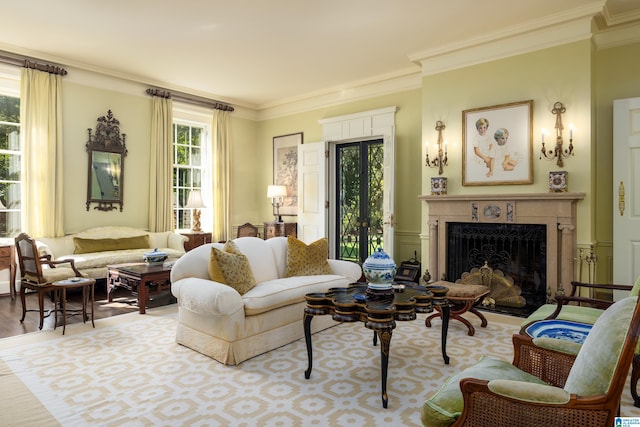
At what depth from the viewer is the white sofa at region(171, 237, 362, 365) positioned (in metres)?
3.03

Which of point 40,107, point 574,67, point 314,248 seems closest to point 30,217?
point 40,107

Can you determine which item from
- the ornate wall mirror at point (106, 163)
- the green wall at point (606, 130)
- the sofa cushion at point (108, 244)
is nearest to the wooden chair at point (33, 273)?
the sofa cushion at point (108, 244)

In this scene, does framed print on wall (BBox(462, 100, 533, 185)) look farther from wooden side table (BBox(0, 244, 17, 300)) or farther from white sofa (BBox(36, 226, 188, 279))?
wooden side table (BBox(0, 244, 17, 300))

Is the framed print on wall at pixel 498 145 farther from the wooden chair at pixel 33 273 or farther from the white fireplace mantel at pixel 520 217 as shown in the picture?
the wooden chair at pixel 33 273

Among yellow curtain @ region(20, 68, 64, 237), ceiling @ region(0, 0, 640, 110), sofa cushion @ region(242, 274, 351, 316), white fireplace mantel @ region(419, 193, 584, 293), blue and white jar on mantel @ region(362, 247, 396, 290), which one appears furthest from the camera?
yellow curtain @ region(20, 68, 64, 237)

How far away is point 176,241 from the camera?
21.3 feet

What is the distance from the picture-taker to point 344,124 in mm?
6824

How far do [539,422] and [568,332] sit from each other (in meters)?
1.36

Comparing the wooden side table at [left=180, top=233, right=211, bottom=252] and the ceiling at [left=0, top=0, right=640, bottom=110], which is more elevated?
the ceiling at [left=0, top=0, right=640, bottom=110]

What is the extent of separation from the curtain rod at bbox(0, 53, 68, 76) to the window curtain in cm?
143

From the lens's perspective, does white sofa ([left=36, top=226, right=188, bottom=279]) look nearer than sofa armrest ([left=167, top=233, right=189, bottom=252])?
Yes

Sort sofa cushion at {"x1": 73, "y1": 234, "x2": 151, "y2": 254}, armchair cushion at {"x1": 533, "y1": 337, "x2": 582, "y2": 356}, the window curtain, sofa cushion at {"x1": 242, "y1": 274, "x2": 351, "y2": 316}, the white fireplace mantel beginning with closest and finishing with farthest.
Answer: armchair cushion at {"x1": 533, "y1": 337, "x2": 582, "y2": 356} → sofa cushion at {"x1": 242, "y1": 274, "x2": 351, "y2": 316} → the white fireplace mantel → sofa cushion at {"x1": 73, "y1": 234, "x2": 151, "y2": 254} → the window curtain

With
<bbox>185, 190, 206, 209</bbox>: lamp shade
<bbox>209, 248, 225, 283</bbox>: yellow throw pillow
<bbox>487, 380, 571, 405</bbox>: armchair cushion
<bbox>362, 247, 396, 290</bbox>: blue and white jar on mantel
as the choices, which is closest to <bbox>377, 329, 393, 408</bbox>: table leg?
<bbox>362, 247, 396, 290</bbox>: blue and white jar on mantel

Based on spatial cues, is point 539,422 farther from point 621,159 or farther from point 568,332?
point 621,159
